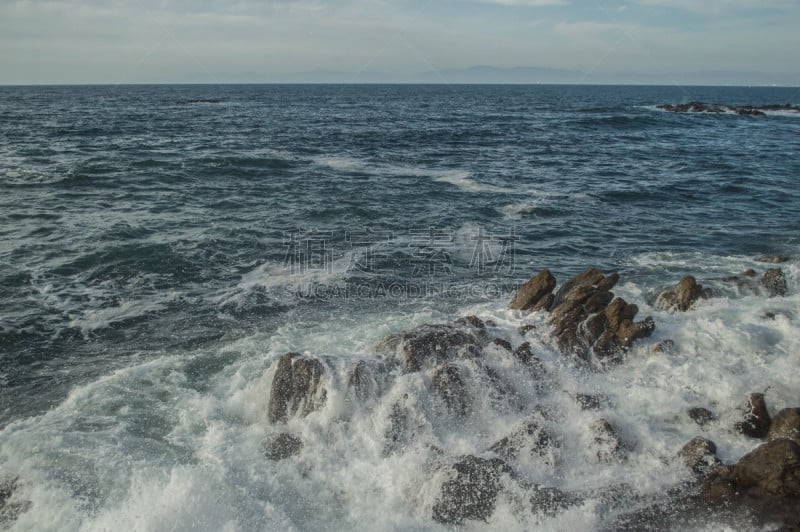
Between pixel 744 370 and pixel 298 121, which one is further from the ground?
pixel 298 121

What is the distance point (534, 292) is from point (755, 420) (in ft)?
18.4

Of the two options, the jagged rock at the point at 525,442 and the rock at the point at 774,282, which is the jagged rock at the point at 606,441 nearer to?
the jagged rock at the point at 525,442

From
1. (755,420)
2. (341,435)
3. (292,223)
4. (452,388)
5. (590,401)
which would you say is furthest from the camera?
(292,223)

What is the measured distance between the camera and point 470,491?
7.52 m

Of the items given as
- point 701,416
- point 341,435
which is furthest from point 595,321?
point 341,435

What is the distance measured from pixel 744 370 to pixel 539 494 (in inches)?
245


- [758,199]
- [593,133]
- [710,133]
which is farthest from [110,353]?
[710,133]

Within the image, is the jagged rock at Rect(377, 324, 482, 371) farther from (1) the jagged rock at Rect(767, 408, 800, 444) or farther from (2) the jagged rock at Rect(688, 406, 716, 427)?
(1) the jagged rock at Rect(767, 408, 800, 444)

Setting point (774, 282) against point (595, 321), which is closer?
point (595, 321)

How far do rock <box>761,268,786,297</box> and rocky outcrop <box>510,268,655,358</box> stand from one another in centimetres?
506

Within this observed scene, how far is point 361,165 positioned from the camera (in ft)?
115

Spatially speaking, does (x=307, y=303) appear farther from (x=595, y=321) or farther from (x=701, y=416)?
(x=701, y=416)

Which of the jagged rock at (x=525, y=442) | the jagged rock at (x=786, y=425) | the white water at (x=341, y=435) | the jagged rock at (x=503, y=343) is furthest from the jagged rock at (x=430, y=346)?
the jagged rock at (x=786, y=425)

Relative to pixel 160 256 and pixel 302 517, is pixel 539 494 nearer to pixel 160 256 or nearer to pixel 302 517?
pixel 302 517
